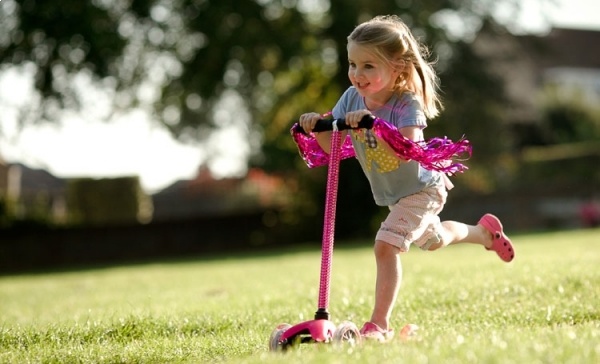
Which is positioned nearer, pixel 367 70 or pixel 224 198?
pixel 367 70

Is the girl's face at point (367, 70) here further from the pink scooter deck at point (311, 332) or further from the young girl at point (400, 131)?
the pink scooter deck at point (311, 332)

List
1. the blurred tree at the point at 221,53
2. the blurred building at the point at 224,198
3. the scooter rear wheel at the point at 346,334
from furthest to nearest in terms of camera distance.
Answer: the blurred building at the point at 224,198, the blurred tree at the point at 221,53, the scooter rear wheel at the point at 346,334

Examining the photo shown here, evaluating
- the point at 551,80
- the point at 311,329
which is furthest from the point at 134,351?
the point at 551,80

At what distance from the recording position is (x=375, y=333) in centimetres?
474

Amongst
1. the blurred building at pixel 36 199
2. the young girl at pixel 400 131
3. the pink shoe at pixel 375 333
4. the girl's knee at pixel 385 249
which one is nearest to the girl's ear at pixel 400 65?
the young girl at pixel 400 131

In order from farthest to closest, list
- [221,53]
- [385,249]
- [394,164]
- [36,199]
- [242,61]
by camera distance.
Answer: [36,199] < [242,61] < [221,53] < [394,164] < [385,249]

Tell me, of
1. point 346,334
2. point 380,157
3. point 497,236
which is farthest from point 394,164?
point 497,236

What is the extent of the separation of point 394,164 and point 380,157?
0.29 ft

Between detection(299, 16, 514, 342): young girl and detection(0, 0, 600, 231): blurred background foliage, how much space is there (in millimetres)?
15672

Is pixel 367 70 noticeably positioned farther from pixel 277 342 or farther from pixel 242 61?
pixel 242 61

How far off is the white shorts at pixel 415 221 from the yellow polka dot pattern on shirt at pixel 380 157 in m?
0.20

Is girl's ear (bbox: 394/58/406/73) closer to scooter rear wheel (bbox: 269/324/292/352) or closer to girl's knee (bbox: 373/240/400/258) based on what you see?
girl's knee (bbox: 373/240/400/258)

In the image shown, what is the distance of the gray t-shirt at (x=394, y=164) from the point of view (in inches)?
201

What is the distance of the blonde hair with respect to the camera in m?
5.12
